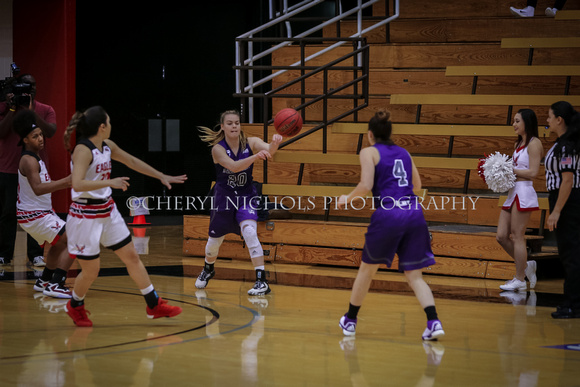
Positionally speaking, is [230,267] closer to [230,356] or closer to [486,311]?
[486,311]

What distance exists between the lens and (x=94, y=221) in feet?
18.0

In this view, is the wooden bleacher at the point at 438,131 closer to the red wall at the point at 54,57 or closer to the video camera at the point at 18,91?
the video camera at the point at 18,91

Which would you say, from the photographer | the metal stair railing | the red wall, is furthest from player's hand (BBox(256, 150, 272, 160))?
the red wall

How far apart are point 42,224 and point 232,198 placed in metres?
1.86

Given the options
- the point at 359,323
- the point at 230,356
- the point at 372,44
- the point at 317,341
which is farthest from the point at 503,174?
the point at 372,44

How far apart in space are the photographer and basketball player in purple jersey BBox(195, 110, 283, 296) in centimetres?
250

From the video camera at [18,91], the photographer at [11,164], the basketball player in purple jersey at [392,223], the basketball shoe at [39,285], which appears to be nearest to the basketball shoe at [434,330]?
the basketball player in purple jersey at [392,223]

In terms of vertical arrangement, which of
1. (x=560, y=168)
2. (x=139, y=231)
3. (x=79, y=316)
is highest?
(x=560, y=168)

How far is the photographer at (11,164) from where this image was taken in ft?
28.8

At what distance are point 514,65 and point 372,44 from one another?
2.20m

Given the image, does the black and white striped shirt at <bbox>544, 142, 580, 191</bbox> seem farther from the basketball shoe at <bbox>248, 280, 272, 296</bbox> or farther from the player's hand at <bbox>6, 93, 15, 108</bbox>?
the player's hand at <bbox>6, 93, 15, 108</bbox>

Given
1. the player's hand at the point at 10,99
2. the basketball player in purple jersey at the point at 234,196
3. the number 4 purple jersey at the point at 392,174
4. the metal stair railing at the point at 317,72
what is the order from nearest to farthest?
1. the number 4 purple jersey at the point at 392,174
2. the basketball player in purple jersey at the point at 234,196
3. the player's hand at the point at 10,99
4. the metal stair railing at the point at 317,72

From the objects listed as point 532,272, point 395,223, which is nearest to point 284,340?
point 395,223

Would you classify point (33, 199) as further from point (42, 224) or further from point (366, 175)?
point (366, 175)
